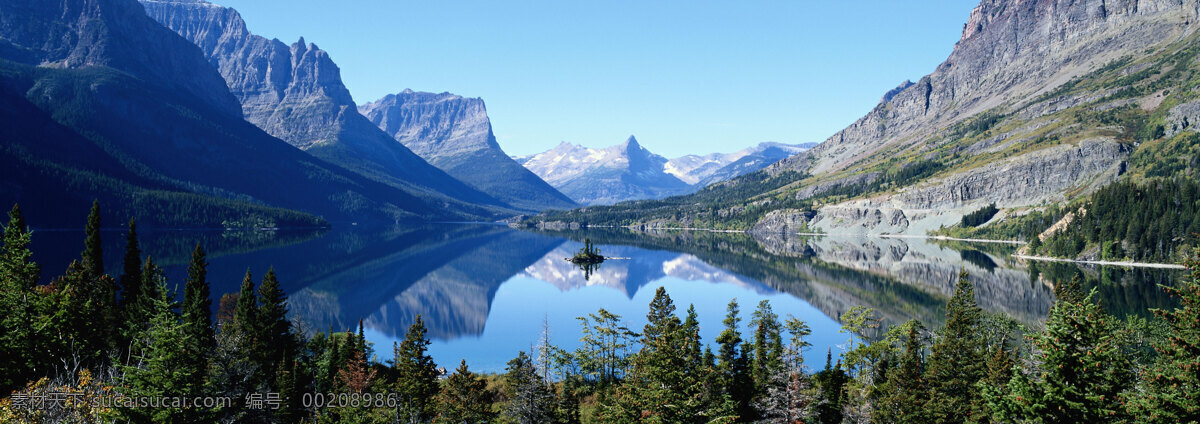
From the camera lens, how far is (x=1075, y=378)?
21.0 meters

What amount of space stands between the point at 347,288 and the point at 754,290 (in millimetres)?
85377

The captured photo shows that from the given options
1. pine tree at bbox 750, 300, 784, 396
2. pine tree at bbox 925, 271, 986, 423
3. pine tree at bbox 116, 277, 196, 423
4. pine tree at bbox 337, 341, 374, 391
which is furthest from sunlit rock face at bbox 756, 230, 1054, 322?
pine tree at bbox 116, 277, 196, 423

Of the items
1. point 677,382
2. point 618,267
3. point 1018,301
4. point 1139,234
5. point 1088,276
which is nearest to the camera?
point 677,382

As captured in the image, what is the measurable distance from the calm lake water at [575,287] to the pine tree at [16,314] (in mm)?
31042

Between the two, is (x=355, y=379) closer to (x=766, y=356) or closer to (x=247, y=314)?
(x=247, y=314)

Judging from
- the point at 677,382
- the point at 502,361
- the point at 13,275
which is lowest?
the point at 502,361

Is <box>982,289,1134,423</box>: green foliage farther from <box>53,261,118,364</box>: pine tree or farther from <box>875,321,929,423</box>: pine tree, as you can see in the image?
<box>53,261,118,364</box>: pine tree

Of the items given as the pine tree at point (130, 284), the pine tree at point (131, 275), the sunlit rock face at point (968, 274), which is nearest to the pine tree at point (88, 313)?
the pine tree at point (130, 284)

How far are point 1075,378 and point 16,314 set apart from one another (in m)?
51.1

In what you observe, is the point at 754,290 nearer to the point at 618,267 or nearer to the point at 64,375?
the point at 618,267

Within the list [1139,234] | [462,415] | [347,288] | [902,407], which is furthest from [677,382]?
[1139,234]

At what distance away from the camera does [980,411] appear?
115 ft

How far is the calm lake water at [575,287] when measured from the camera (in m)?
91.4

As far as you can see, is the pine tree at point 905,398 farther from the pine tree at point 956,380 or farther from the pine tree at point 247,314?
the pine tree at point 247,314
